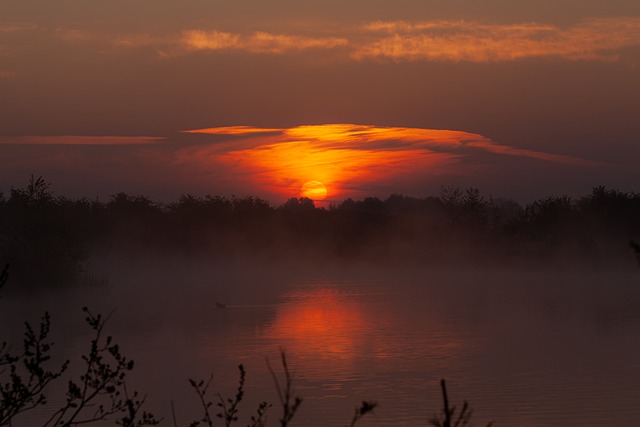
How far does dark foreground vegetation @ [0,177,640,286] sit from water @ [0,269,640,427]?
12301mm

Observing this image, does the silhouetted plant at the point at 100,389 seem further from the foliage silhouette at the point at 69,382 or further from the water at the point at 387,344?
the water at the point at 387,344

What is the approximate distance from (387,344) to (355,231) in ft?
198

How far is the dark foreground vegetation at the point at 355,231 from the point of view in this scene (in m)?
66.6

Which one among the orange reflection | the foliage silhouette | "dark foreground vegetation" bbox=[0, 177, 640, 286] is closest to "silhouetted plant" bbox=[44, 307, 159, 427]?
the foliage silhouette

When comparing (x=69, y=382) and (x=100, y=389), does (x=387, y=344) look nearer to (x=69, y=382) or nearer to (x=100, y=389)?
(x=100, y=389)

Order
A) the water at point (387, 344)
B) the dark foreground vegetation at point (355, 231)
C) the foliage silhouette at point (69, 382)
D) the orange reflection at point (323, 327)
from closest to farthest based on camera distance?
the foliage silhouette at point (69, 382) → the water at point (387, 344) → the orange reflection at point (323, 327) → the dark foreground vegetation at point (355, 231)

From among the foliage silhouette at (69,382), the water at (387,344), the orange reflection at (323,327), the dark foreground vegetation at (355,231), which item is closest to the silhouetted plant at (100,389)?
the foliage silhouette at (69,382)

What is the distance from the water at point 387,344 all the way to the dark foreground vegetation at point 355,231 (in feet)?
40.4

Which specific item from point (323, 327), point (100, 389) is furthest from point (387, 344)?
point (100, 389)

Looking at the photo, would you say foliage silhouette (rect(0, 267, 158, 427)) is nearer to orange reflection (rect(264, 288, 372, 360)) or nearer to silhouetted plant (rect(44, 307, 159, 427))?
silhouetted plant (rect(44, 307, 159, 427))

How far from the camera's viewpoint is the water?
15.8 m

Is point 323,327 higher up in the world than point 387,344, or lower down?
lower down

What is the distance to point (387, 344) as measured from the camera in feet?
78.8

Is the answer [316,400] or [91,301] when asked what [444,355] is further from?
[91,301]
